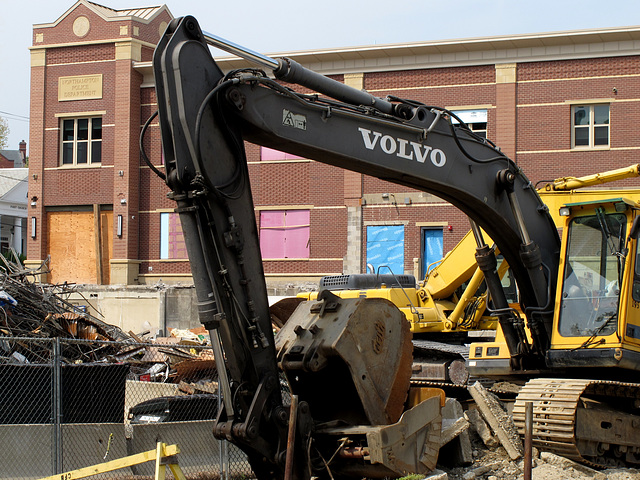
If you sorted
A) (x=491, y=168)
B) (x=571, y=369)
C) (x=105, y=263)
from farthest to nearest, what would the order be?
(x=105, y=263), (x=571, y=369), (x=491, y=168)

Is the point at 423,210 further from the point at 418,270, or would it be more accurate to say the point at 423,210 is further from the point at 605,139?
the point at 605,139

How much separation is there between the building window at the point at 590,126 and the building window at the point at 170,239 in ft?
50.0

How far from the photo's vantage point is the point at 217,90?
242 inches

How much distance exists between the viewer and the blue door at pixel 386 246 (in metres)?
28.5

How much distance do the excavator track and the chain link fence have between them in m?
3.55

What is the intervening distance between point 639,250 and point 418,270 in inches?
742

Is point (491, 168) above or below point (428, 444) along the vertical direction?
above

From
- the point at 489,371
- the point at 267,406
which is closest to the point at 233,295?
the point at 267,406

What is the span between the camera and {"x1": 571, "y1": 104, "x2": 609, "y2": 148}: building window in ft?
88.9

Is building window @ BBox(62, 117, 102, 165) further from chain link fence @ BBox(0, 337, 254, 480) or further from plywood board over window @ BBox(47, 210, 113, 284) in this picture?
chain link fence @ BBox(0, 337, 254, 480)

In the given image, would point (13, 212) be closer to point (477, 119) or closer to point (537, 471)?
point (477, 119)

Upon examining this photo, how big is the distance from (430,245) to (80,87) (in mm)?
15745

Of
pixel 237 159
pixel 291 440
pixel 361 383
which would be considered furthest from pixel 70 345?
pixel 291 440

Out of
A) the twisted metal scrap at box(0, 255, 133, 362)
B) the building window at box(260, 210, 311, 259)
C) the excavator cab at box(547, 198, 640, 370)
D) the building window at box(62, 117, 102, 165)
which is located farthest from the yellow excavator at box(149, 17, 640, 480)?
the building window at box(62, 117, 102, 165)
